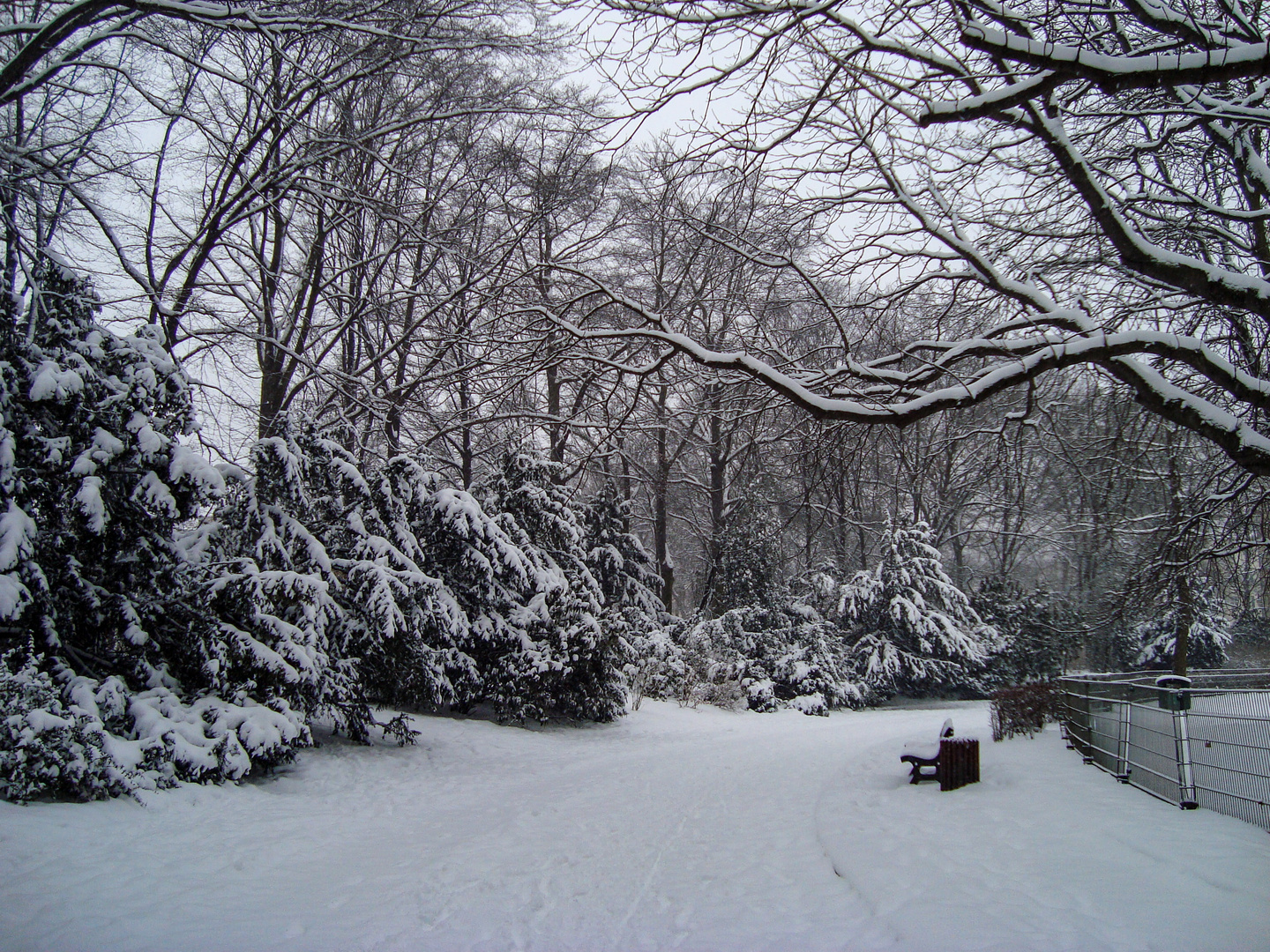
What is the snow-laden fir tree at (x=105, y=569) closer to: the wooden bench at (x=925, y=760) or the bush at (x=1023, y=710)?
the wooden bench at (x=925, y=760)

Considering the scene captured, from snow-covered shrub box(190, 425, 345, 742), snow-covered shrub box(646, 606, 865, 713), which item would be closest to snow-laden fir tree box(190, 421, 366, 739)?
snow-covered shrub box(190, 425, 345, 742)

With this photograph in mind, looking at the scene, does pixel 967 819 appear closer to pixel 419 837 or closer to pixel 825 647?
pixel 419 837

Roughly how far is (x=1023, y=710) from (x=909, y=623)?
27.9ft

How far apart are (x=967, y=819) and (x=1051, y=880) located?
5.78 ft

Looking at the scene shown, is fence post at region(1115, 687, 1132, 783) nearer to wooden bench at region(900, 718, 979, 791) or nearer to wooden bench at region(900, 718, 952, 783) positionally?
wooden bench at region(900, 718, 979, 791)

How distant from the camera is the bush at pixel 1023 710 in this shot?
11.6m

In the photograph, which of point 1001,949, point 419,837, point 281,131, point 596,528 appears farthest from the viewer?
point 596,528

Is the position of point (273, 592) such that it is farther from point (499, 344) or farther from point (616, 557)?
point (616, 557)

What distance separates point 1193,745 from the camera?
6.55 metres

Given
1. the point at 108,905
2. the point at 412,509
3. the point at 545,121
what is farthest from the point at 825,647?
the point at 108,905

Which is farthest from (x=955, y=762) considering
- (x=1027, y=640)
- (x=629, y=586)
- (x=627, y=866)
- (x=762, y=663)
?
(x=1027, y=640)

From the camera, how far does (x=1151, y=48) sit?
499cm

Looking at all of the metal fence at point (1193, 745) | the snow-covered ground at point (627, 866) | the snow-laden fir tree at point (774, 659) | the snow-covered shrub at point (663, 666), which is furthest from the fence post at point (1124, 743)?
the snow-laden fir tree at point (774, 659)

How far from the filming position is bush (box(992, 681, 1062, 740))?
11.6m
